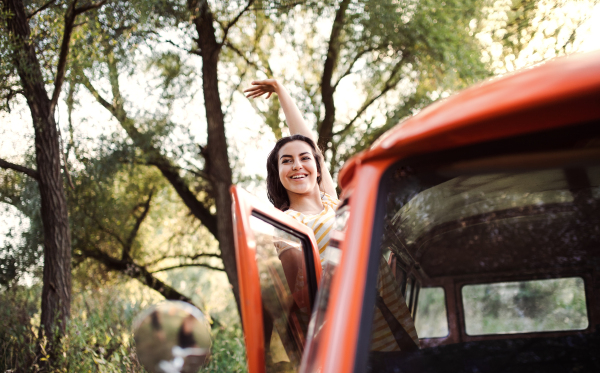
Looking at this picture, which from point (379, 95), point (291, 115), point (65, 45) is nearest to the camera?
point (291, 115)

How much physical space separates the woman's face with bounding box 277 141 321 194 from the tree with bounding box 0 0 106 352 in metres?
4.43

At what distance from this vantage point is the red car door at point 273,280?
1.35 m

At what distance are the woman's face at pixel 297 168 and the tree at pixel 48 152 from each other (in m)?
4.43

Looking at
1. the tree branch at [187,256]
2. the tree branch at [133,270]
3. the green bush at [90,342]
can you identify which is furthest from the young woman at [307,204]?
the tree branch at [187,256]

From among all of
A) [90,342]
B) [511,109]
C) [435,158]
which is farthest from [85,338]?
[511,109]

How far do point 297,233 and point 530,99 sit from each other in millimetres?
1090

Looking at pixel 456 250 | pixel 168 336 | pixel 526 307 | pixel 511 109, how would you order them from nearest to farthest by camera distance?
pixel 511 109 → pixel 168 336 → pixel 456 250 → pixel 526 307

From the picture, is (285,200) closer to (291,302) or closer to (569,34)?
(291,302)

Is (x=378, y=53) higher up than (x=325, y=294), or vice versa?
(x=378, y=53)

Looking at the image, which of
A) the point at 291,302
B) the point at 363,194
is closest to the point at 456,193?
the point at 363,194

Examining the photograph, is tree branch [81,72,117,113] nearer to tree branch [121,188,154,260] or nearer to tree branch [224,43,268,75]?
tree branch [224,43,268,75]

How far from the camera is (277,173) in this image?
264 centimetres

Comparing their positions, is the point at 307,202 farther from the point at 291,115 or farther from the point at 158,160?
the point at 158,160

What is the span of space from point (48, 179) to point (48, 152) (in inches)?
13.3
